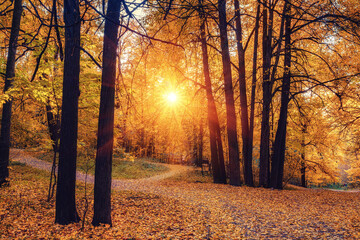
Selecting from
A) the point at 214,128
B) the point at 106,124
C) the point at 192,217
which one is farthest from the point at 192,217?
the point at 214,128

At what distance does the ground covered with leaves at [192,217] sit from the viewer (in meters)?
4.89

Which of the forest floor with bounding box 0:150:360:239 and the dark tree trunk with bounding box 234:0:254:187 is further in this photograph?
the dark tree trunk with bounding box 234:0:254:187

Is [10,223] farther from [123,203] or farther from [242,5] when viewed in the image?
[242,5]

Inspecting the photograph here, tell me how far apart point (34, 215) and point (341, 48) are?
45.5 feet

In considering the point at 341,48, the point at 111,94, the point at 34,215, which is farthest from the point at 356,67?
the point at 34,215

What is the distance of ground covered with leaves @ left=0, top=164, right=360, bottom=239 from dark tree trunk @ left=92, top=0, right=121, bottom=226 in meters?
0.58

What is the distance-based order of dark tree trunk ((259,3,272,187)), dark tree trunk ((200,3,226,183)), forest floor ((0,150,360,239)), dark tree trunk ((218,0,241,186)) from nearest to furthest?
forest floor ((0,150,360,239))
dark tree trunk ((218,0,241,186))
dark tree trunk ((259,3,272,187))
dark tree trunk ((200,3,226,183))

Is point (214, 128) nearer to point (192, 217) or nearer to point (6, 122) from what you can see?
point (192, 217)

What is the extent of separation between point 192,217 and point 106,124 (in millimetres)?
3274

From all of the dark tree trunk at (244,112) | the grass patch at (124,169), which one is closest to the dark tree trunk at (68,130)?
the dark tree trunk at (244,112)

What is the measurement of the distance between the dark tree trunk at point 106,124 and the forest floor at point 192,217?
586 millimetres

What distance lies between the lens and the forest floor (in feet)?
16.0

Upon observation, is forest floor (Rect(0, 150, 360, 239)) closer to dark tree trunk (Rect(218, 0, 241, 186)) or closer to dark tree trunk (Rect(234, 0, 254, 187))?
dark tree trunk (Rect(218, 0, 241, 186))

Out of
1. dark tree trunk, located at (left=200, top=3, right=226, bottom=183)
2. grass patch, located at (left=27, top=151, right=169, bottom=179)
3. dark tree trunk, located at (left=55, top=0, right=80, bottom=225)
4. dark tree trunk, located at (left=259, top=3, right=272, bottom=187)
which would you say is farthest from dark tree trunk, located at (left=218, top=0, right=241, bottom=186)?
grass patch, located at (left=27, top=151, right=169, bottom=179)
